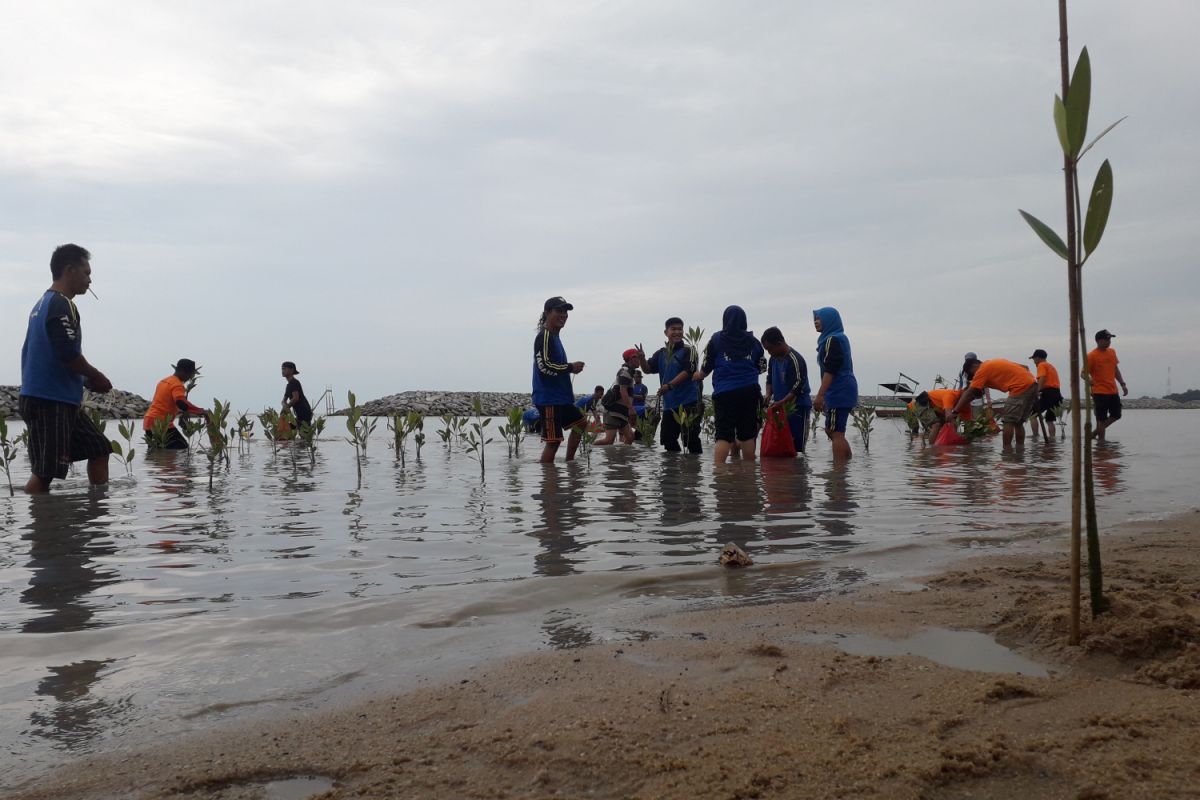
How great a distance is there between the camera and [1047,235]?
7.54 ft

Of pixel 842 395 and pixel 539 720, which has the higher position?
pixel 842 395

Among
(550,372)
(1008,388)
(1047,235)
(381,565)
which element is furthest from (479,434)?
(1047,235)

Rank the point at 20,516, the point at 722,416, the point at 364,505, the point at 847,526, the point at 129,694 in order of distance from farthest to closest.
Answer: the point at 722,416 → the point at 364,505 → the point at 20,516 → the point at 847,526 → the point at 129,694

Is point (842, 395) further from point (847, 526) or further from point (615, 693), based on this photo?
point (615, 693)

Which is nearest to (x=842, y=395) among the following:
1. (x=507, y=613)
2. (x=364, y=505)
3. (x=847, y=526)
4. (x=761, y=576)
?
(x=847, y=526)

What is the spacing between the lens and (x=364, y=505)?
6406 millimetres

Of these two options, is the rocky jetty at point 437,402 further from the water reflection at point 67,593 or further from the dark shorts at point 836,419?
the water reflection at point 67,593

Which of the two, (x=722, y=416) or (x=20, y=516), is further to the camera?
(x=722, y=416)

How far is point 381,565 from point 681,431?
26.7 ft

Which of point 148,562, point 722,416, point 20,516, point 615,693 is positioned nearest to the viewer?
point 615,693

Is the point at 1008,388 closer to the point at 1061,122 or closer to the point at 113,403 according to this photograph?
the point at 1061,122

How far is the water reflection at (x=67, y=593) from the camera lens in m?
2.05

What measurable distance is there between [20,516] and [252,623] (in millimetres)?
4058

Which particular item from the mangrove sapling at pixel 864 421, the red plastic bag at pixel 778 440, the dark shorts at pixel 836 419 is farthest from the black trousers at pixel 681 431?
the mangrove sapling at pixel 864 421
